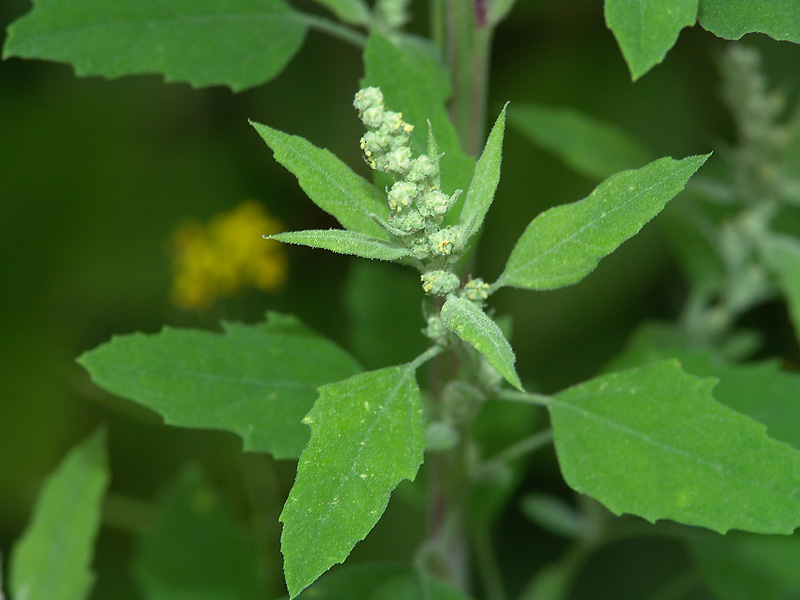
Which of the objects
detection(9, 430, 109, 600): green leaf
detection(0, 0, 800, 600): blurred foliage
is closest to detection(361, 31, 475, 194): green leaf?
detection(9, 430, 109, 600): green leaf

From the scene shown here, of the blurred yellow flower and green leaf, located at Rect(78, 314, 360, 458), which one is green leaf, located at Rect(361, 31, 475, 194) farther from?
the blurred yellow flower

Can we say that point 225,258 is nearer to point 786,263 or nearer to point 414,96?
point 414,96

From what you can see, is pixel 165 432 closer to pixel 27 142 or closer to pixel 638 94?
pixel 27 142

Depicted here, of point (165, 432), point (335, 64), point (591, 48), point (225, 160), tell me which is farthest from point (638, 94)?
point (165, 432)

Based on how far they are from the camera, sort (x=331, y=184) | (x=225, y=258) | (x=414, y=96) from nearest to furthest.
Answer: (x=331, y=184), (x=414, y=96), (x=225, y=258)

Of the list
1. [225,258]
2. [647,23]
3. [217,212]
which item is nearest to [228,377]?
[647,23]

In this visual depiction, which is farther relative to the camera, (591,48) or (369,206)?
(591,48)
